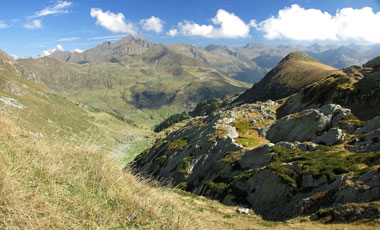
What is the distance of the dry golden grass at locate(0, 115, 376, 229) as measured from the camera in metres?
7.67

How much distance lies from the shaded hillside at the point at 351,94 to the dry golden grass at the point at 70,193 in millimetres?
62996

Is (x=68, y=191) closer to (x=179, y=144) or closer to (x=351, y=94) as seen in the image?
(x=179, y=144)

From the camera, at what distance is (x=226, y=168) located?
44594 mm

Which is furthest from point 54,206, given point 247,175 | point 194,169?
point 194,169

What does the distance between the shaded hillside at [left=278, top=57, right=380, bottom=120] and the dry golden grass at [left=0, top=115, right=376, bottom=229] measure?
6300 cm

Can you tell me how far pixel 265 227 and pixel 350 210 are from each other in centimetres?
763

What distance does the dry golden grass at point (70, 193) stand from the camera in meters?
7.67

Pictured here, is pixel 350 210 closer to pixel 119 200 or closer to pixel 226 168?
pixel 119 200

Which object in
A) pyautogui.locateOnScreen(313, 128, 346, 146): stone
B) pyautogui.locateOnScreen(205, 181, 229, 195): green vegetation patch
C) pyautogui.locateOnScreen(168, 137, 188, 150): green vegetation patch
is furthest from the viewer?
pyautogui.locateOnScreen(168, 137, 188, 150): green vegetation patch

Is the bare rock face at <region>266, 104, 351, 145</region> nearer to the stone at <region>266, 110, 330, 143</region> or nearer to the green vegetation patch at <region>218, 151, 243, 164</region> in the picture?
the stone at <region>266, 110, 330, 143</region>

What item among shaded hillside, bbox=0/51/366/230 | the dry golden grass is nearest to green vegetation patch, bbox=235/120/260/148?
shaded hillside, bbox=0/51/366/230

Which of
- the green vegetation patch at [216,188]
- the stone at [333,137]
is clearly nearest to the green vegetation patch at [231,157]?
the green vegetation patch at [216,188]

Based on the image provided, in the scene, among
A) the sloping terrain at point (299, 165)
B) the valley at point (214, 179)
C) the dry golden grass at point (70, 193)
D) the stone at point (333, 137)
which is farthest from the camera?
the stone at point (333, 137)

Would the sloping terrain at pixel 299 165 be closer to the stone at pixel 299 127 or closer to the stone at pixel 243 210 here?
the stone at pixel 299 127
